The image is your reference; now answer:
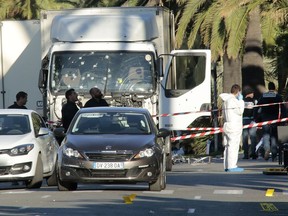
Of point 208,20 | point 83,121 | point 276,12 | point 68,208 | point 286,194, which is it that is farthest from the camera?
point 208,20

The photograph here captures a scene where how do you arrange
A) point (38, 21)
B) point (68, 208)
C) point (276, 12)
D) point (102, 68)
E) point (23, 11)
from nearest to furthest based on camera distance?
point (68, 208)
point (102, 68)
point (38, 21)
point (276, 12)
point (23, 11)

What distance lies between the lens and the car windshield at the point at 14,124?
20406 millimetres

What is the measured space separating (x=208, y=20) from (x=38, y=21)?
904cm

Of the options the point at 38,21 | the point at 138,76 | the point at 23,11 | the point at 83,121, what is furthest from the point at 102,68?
the point at 23,11

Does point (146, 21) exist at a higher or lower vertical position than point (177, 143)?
higher

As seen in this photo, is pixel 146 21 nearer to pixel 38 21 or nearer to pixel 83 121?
pixel 38 21

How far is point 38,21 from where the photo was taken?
89.4 ft

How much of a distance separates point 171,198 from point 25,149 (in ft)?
11.6

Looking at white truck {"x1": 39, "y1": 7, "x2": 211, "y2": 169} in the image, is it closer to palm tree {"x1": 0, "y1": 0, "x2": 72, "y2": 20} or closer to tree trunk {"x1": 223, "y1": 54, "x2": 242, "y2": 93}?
tree trunk {"x1": 223, "y1": 54, "x2": 242, "y2": 93}

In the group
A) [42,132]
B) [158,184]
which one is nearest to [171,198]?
[158,184]

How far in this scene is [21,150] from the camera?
19.7m

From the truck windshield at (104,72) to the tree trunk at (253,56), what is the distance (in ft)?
31.9

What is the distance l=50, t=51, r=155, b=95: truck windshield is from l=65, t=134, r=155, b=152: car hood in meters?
6.44

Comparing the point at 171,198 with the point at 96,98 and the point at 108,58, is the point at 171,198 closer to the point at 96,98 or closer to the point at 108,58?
the point at 96,98
